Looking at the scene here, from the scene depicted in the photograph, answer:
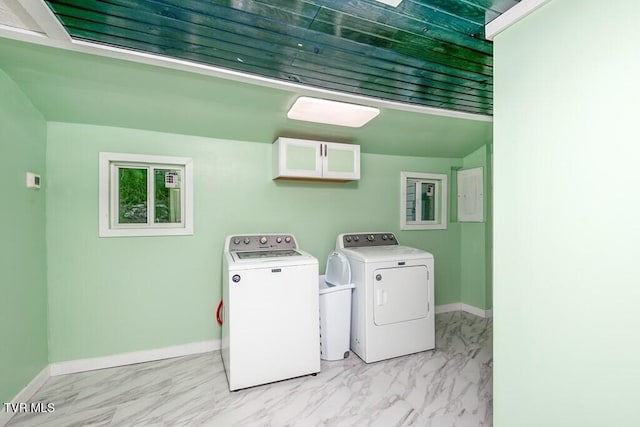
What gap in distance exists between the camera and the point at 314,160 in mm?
2902

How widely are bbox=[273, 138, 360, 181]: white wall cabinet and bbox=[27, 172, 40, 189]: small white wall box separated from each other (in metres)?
1.83

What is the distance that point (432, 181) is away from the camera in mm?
3965

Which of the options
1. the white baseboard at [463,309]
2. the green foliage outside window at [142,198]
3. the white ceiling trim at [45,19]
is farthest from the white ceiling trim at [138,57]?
the white baseboard at [463,309]

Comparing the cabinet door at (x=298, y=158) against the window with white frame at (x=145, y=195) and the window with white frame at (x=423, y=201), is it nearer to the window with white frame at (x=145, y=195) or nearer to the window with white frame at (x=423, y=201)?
the window with white frame at (x=145, y=195)

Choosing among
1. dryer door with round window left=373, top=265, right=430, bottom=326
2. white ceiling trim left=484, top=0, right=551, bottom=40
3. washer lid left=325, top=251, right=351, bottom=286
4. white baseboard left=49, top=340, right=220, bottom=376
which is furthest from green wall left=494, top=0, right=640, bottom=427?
white baseboard left=49, top=340, right=220, bottom=376

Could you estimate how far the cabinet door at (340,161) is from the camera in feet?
9.71

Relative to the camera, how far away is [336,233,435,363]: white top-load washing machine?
2648 millimetres

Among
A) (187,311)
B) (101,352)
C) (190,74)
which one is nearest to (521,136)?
(190,74)

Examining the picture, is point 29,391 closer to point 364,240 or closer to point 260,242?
point 260,242

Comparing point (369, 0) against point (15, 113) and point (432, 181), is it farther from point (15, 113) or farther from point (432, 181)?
point (432, 181)

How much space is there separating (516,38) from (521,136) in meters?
0.46

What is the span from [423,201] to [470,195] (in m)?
0.60

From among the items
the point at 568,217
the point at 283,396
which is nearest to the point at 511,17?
the point at 568,217

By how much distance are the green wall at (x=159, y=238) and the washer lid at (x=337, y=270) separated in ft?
0.61
